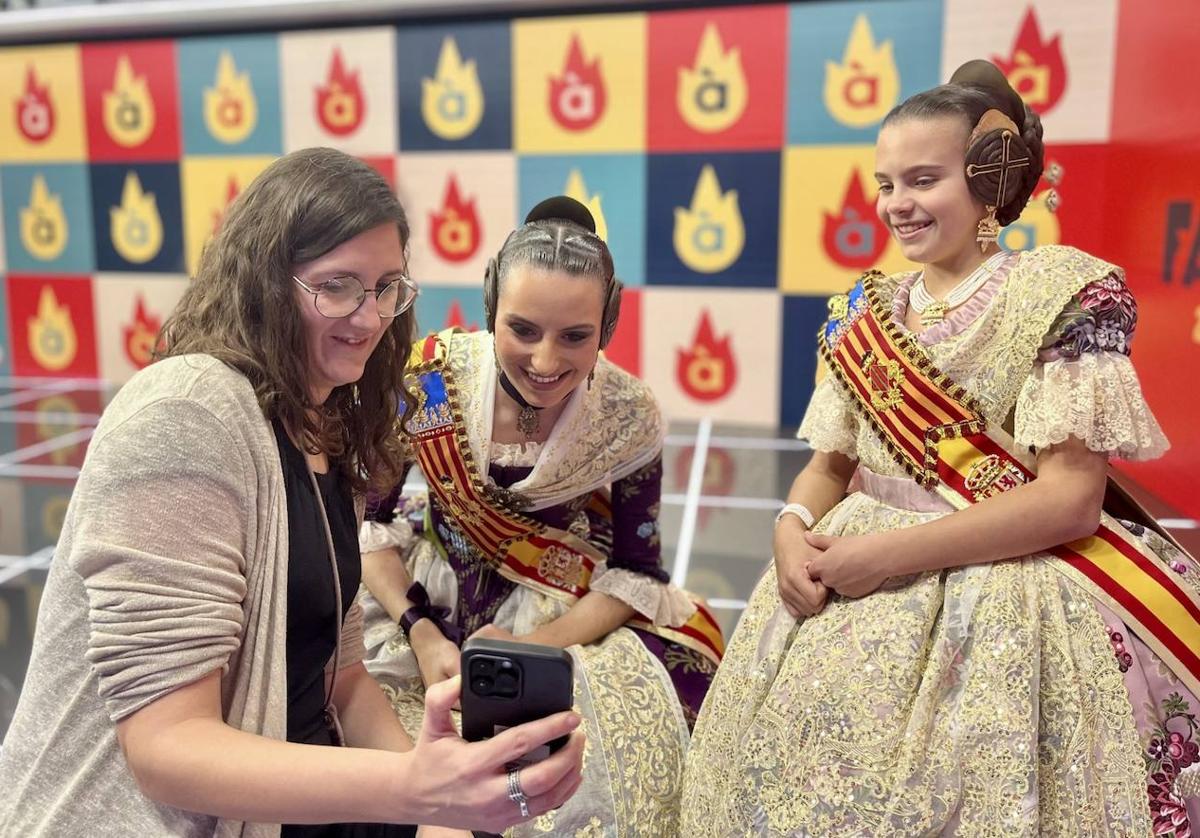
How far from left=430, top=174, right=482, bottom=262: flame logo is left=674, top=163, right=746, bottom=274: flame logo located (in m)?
0.96

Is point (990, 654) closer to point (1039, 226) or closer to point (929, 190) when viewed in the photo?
point (929, 190)

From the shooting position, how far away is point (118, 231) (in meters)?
5.36

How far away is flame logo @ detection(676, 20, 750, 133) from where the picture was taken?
435cm

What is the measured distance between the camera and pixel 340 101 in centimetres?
491

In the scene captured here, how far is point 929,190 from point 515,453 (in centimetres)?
74

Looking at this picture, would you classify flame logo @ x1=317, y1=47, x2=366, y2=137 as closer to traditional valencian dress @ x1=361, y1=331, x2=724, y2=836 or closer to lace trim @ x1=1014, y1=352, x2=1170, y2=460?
traditional valencian dress @ x1=361, y1=331, x2=724, y2=836

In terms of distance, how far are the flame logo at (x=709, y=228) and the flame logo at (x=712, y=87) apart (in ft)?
0.67

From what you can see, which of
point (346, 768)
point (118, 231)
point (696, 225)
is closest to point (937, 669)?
point (346, 768)

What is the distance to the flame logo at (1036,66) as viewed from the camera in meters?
3.94

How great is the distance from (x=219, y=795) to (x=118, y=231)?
16.9 feet

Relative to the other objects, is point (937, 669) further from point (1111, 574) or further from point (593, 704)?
point (593, 704)

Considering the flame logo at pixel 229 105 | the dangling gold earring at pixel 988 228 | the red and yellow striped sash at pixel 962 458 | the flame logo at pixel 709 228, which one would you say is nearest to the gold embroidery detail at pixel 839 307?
the red and yellow striped sash at pixel 962 458

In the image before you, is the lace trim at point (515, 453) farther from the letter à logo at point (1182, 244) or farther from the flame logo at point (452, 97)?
the flame logo at point (452, 97)

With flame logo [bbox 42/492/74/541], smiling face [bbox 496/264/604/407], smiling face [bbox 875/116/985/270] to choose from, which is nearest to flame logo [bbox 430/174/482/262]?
flame logo [bbox 42/492/74/541]
